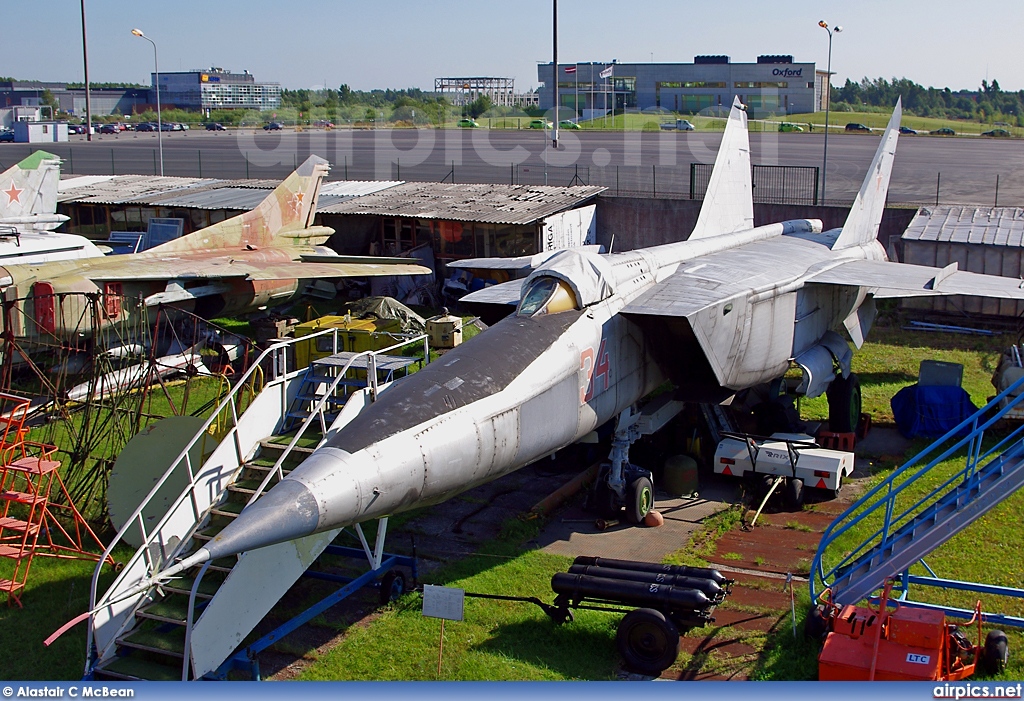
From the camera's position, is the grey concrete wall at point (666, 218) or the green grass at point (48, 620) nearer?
the green grass at point (48, 620)

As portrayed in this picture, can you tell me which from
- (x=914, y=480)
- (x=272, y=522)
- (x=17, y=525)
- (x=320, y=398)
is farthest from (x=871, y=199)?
(x=17, y=525)

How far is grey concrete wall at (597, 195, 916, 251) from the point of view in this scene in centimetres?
2634

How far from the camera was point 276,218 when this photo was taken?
25.7 meters

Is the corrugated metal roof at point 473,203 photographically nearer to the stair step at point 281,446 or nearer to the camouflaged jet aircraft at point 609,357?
the camouflaged jet aircraft at point 609,357

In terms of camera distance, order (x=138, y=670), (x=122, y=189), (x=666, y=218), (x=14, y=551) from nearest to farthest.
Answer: (x=138, y=670)
(x=14, y=551)
(x=666, y=218)
(x=122, y=189)

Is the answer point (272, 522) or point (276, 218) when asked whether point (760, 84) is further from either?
point (272, 522)

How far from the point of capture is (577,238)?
28250 mm

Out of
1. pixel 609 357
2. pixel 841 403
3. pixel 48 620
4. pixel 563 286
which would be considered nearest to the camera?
pixel 48 620

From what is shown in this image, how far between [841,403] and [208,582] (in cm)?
1085

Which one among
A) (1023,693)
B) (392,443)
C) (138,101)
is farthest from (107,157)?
(138,101)

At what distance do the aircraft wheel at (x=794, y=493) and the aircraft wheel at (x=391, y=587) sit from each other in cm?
582

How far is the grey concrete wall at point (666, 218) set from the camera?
86.4ft

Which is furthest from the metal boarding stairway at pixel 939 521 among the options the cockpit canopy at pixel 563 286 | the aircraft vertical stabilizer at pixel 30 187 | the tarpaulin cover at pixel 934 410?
the aircraft vertical stabilizer at pixel 30 187

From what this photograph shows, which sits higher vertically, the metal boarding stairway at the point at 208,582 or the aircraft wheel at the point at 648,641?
the metal boarding stairway at the point at 208,582
